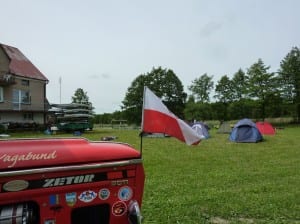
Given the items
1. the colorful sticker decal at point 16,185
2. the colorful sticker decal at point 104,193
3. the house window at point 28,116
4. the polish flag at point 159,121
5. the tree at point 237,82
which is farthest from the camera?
the tree at point 237,82

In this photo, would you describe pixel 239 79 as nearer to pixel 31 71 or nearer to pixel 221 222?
pixel 31 71

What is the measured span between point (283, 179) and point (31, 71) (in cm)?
3456

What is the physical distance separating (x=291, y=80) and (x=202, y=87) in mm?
17614

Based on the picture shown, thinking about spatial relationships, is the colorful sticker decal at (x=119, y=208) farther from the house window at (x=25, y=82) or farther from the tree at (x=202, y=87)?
the tree at (x=202, y=87)

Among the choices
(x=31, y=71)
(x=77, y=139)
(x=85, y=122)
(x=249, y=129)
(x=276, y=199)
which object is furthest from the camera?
(x=31, y=71)

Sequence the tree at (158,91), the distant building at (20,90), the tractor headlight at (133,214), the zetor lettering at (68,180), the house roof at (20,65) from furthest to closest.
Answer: the tree at (158,91)
the house roof at (20,65)
the distant building at (20,90)
the tractor headlight at (133,214)
the zetor lettering at (68,180)

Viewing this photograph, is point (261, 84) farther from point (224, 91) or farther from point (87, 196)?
point (87, 196)

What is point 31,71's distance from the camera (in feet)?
125

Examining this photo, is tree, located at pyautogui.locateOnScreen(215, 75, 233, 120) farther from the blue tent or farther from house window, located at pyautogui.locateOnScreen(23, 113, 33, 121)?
the blue tent

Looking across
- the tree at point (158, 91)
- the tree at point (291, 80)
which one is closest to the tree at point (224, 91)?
the tree at point (158, 91)

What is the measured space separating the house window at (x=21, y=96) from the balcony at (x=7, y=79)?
167 cm

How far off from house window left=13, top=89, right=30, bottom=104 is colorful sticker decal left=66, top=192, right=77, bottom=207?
34250mm

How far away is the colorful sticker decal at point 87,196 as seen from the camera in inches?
110

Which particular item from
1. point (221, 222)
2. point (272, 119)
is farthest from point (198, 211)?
point (272, 119)
